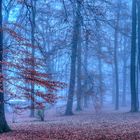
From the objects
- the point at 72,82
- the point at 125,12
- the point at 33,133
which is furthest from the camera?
the point at 125,12

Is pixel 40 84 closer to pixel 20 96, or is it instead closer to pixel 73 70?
pixel 20 96

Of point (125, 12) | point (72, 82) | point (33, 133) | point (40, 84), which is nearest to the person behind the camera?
point (40, 84)

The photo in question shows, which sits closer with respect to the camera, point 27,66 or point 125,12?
point 27,66

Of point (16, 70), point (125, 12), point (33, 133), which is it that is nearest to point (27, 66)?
point (16, 70)

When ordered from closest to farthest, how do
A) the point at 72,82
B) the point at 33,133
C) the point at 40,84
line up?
the point at 40,84 → the point at 33,133 → the point at 72,82

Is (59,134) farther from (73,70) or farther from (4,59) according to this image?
(73,70)

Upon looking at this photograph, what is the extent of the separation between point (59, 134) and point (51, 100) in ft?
4.86

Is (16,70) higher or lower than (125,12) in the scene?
lower

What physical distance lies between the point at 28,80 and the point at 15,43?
1.98 metres

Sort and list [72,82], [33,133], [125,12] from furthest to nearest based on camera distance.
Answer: [125,12]
[72,82]
[33,133]

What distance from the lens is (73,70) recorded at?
3238cm

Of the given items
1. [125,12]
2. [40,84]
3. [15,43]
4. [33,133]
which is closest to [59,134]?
[33,133]

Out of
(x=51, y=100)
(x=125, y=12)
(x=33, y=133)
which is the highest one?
(x=125, y=12)

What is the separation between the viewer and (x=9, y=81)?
1513 centimetres
